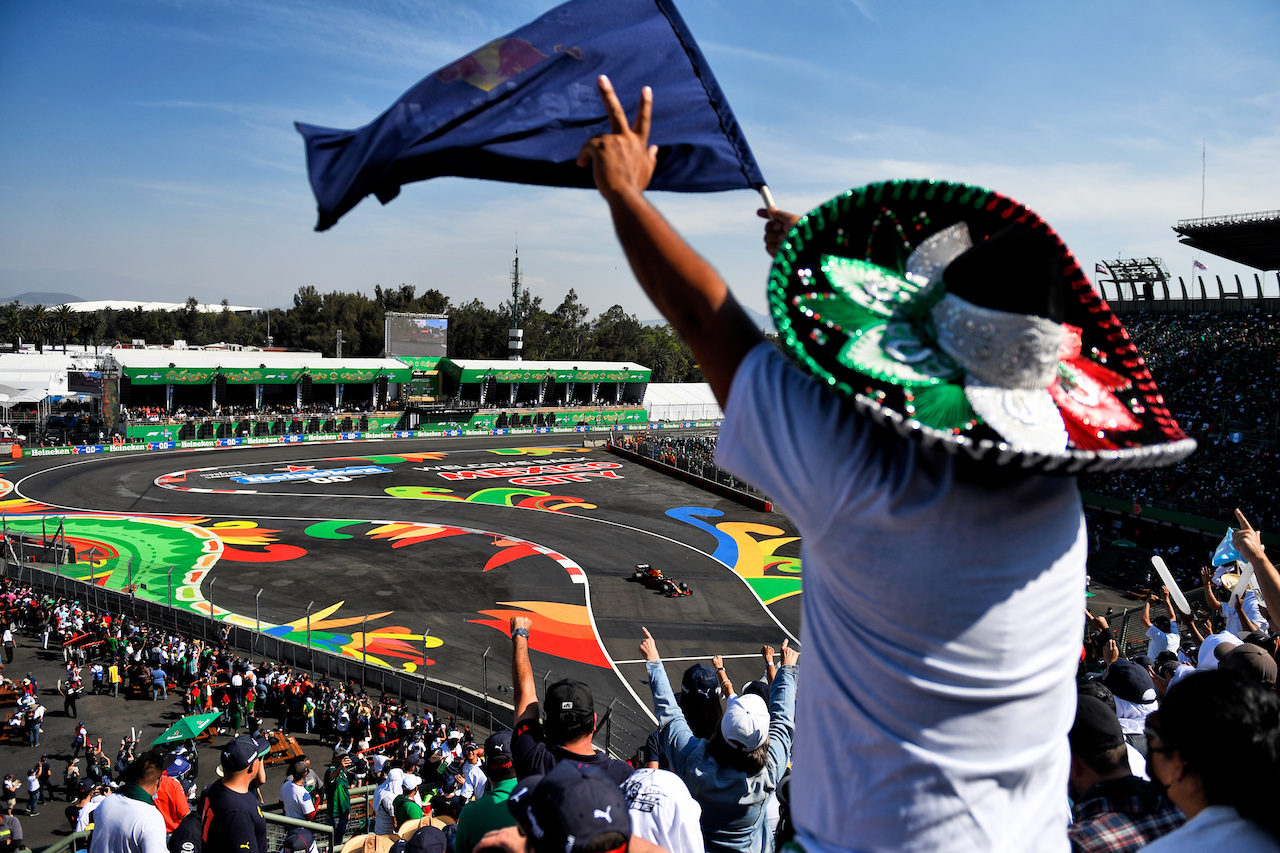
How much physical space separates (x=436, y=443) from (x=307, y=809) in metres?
45.1

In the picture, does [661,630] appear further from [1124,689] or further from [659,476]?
[659,476]

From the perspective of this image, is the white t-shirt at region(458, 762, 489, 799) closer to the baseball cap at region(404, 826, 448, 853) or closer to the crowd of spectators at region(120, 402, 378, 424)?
the baseball cap at region(404, 826, 448, 853)

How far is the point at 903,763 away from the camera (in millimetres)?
1354

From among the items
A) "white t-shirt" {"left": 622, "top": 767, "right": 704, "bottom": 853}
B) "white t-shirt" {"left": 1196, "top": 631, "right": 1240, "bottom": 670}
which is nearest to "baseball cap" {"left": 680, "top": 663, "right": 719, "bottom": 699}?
"white t-shirt" {"left": 622, "top": 767, "right": 704, "bottom": 853}

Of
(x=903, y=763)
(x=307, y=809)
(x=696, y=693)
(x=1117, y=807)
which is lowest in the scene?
(x=307, y=809)

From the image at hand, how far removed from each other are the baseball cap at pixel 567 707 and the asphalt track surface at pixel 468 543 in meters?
13.9

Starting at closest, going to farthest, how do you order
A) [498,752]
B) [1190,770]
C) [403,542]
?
[1190,770] < [498,752] < [403,542]

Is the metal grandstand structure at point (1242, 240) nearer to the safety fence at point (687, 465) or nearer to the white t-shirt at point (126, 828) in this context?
the safety fence at point (687, 465)

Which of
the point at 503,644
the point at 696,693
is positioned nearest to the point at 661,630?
the point at 503,644

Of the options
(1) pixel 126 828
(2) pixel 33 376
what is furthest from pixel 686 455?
(2) pixel 33 376

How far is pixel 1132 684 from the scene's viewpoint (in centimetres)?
507

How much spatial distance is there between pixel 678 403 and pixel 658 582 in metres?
51.3

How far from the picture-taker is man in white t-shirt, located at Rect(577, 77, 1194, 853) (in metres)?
1.31

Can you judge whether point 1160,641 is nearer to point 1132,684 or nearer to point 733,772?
point 1132,684
